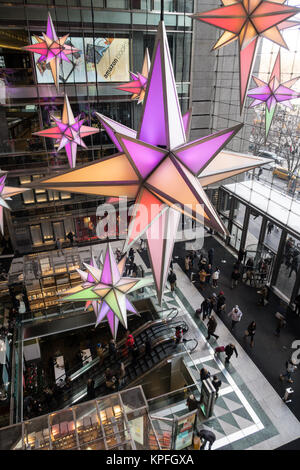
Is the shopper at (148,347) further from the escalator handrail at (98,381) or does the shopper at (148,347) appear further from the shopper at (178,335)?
the shopper at (178,335)

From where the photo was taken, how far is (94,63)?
19688 millimetres

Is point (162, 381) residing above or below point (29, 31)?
below

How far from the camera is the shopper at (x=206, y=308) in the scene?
15250mm

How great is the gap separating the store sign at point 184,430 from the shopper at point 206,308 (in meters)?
5.99

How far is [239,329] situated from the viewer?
15.1 meters

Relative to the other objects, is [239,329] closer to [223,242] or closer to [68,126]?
[223,242]

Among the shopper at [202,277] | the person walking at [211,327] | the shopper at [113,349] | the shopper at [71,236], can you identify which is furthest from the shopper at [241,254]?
the shopper at [71,236]

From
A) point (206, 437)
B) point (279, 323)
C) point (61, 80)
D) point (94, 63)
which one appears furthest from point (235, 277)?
point (61, 80)

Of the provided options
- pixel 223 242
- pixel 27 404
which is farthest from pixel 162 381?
pixel 223 242

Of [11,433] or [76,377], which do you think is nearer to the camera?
[11,433]

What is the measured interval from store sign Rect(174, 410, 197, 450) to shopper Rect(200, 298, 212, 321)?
599cm

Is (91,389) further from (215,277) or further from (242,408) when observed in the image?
(215,277)

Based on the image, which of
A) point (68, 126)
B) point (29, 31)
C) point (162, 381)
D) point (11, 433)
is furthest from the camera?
point (29, 31)

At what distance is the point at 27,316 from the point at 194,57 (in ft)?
62.5
